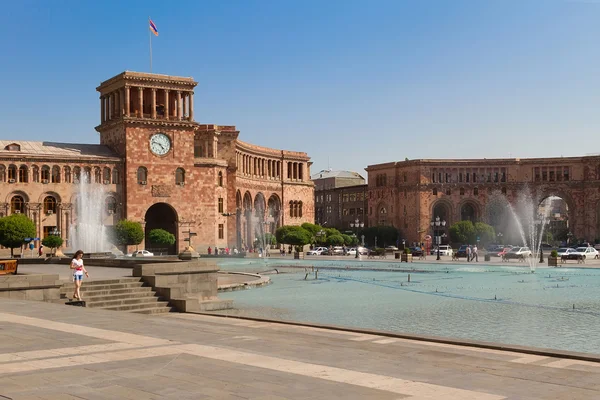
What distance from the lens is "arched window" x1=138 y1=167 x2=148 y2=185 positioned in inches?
2881

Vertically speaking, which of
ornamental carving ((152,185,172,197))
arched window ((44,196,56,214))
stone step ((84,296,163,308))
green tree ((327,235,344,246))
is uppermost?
ornamental carving ((152,185,172,197))

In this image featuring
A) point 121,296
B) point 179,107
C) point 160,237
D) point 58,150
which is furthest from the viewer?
point 179,107

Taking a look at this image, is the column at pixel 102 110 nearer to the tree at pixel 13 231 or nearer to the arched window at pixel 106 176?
the arched window at pixel 106 176

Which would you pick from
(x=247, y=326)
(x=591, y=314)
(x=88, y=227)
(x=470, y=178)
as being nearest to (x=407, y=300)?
(x=591, y=314)

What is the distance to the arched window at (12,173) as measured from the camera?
68062mm

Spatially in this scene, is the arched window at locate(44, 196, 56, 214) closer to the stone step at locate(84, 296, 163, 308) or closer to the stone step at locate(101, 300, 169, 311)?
the stone step at locate(84, 296, 163, 308)

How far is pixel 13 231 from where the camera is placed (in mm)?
61375

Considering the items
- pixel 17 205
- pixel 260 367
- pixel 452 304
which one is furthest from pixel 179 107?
pixel 260 367

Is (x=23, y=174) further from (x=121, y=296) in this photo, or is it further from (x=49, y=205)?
(x=121, y=296)

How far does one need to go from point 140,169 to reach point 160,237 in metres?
7.47

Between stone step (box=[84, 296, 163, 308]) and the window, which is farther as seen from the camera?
the window

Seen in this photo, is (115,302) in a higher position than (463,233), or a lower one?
lower

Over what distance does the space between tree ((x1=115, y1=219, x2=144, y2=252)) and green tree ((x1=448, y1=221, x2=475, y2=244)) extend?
50147 millimetres

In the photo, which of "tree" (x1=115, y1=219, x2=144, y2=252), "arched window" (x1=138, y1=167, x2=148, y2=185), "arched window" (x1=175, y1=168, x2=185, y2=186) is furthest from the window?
"arched window" (x1=175, y1=168, x2=185, y2=186)
